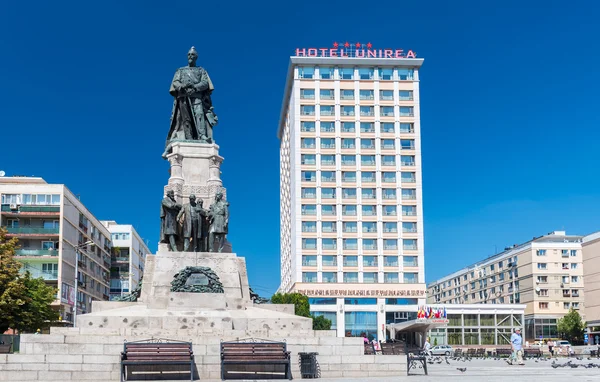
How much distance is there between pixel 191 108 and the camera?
3053 cm

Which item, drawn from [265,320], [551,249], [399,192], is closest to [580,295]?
[551,249]

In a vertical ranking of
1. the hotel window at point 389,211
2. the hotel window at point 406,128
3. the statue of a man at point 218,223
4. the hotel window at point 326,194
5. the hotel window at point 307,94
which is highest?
the hotel window at point 307,94

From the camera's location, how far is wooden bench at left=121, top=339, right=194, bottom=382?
62.1 ft

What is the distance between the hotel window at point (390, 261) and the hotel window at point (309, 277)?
355 inches

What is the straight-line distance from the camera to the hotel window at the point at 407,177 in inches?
3826

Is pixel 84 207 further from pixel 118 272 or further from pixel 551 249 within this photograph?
pixel 551 249

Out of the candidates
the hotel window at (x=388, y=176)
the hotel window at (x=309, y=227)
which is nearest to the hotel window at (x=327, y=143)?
the hotel window at (x=388, y=176)

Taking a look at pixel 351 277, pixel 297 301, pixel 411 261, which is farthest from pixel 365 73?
pixel 297 301

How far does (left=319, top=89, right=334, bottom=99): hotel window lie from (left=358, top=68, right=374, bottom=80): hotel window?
180 inches

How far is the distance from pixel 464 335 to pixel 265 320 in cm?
A: 7723

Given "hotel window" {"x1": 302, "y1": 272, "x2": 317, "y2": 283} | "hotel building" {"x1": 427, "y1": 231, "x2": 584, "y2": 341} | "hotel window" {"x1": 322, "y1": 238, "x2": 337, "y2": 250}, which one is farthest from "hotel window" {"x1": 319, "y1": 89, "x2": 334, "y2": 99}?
"hotel building" {"x1": 427, "y1": 231, "x2": 584, "y2": 341}

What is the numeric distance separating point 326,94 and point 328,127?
14.2 ft

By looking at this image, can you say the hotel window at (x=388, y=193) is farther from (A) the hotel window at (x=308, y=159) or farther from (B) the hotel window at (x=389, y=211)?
(A) the hotel window at (x=308, y=159)

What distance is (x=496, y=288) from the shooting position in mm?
130250
